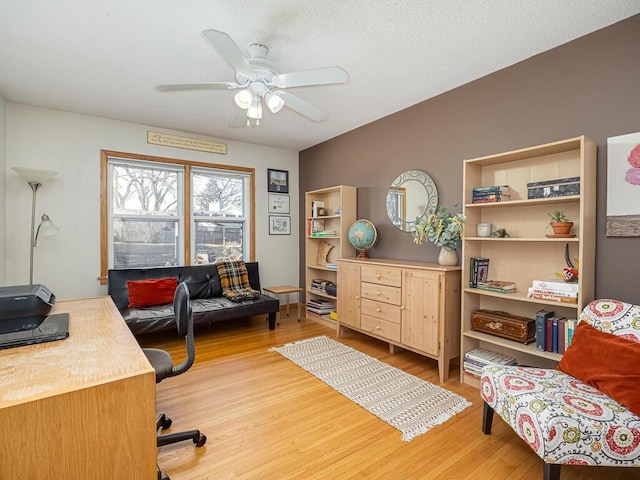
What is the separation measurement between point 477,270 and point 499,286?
0.71ft

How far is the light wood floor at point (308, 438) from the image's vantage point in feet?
5.46

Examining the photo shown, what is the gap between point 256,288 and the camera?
15.1 feet

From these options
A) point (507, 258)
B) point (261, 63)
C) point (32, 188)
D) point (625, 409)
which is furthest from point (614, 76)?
point (32, 188)

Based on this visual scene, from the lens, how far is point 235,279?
437cm

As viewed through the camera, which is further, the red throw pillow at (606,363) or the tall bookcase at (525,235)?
the tall bookcase at (525,235)

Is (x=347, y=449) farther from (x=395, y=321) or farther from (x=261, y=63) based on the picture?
(x=261, y=63)

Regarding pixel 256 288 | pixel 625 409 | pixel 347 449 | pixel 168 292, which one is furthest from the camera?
pixel 256 288

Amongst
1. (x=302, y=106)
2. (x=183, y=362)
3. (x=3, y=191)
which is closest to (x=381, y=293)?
(x=302, y=106)

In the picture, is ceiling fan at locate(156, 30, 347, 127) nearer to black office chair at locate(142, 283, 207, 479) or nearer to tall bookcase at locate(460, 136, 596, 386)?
black office chair at locate(142, 283, 207, 479)

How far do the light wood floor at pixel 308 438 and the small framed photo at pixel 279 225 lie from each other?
2472 millimetres

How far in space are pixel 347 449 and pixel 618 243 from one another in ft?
6.96

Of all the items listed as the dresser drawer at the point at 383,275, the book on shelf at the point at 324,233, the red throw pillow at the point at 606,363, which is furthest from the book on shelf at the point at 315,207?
the red throw pillow at the point at 606,363

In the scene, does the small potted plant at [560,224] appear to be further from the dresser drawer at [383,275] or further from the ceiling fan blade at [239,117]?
the ceiling fan blade at [239,117]

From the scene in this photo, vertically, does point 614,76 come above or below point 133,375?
above
